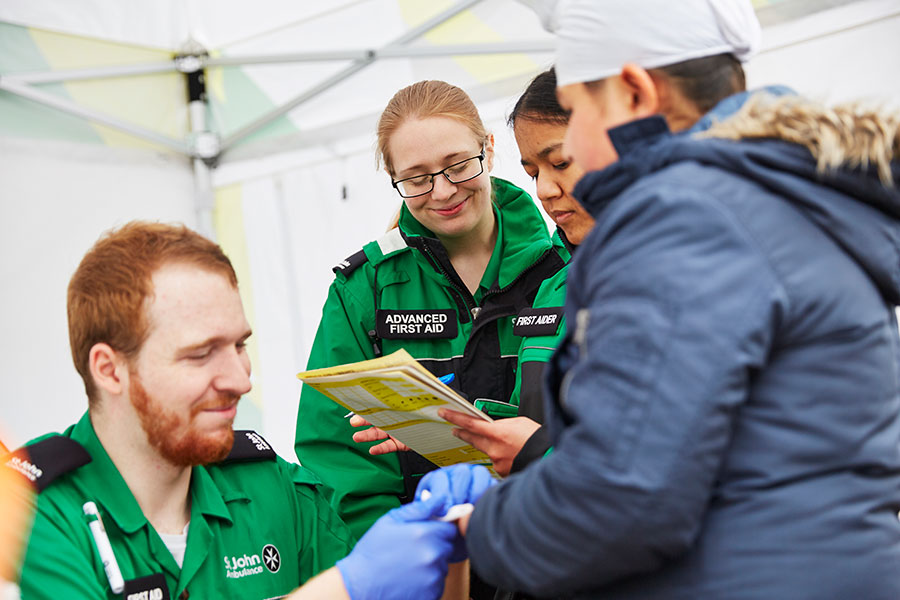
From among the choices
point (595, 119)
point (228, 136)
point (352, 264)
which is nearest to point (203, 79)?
point (228, 136)

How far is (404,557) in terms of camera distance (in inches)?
58.9

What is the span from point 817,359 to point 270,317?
13.6 feet

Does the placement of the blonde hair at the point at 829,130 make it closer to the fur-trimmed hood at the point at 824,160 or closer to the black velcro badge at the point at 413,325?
the fur-trimmed hood at the point at 824,160

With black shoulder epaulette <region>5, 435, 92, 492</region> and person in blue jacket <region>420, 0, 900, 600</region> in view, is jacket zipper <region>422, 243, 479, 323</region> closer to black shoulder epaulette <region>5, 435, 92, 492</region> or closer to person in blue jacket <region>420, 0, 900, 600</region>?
black shoulder epaulette <region>5, 435, 92, 492</region>

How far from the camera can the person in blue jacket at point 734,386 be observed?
0.96 metres

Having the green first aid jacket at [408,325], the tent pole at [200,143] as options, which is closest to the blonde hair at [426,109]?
the green first aid jacket at [408,325]

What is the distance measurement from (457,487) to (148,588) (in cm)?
69

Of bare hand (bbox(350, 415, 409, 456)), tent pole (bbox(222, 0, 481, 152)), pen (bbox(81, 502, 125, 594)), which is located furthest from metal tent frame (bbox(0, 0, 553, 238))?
pen (bbox(81, 502, 125, 594))

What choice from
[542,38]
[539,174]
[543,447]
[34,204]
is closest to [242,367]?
[543,447]

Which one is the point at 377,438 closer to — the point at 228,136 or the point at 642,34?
the point at 642,34

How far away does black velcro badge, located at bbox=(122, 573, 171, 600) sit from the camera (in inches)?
67.1

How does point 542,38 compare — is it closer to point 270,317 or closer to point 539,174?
point 539,174

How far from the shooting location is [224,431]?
1855mm

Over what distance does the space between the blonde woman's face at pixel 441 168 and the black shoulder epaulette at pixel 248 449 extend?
31.4 inches
